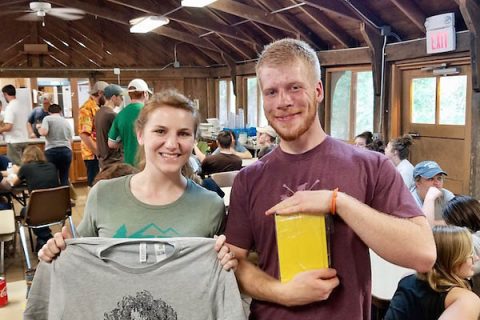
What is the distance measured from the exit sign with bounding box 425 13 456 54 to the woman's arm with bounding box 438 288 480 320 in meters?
3.28

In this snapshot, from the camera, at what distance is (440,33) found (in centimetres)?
457

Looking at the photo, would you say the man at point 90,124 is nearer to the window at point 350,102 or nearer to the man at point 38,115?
the man at point 38,115

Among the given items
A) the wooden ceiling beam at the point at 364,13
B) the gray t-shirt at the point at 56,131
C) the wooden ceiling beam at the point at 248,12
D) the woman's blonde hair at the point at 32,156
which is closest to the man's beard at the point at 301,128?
the woman's blonde hair at the point at 32,156

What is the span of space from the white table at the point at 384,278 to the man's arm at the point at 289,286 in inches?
48.3

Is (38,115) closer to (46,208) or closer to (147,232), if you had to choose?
(46,208)

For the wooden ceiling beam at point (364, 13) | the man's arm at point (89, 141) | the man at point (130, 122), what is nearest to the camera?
the man at point (130, 122)

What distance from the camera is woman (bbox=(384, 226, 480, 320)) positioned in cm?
181

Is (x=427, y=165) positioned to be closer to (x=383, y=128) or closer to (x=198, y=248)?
(x=383, y=128)

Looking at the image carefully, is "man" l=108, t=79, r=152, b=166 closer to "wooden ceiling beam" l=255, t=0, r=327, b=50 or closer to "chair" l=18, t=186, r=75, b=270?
"chair" l=18, t=186, r=75, b=270

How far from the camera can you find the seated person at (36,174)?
15.3 ft

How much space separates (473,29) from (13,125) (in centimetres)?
578

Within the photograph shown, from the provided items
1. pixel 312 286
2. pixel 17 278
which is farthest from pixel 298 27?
pixel 312 286

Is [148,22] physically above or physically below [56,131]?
above

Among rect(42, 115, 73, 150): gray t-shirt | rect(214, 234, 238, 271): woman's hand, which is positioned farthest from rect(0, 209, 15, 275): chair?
rect(214, 234, 238, 271): woman's hand
